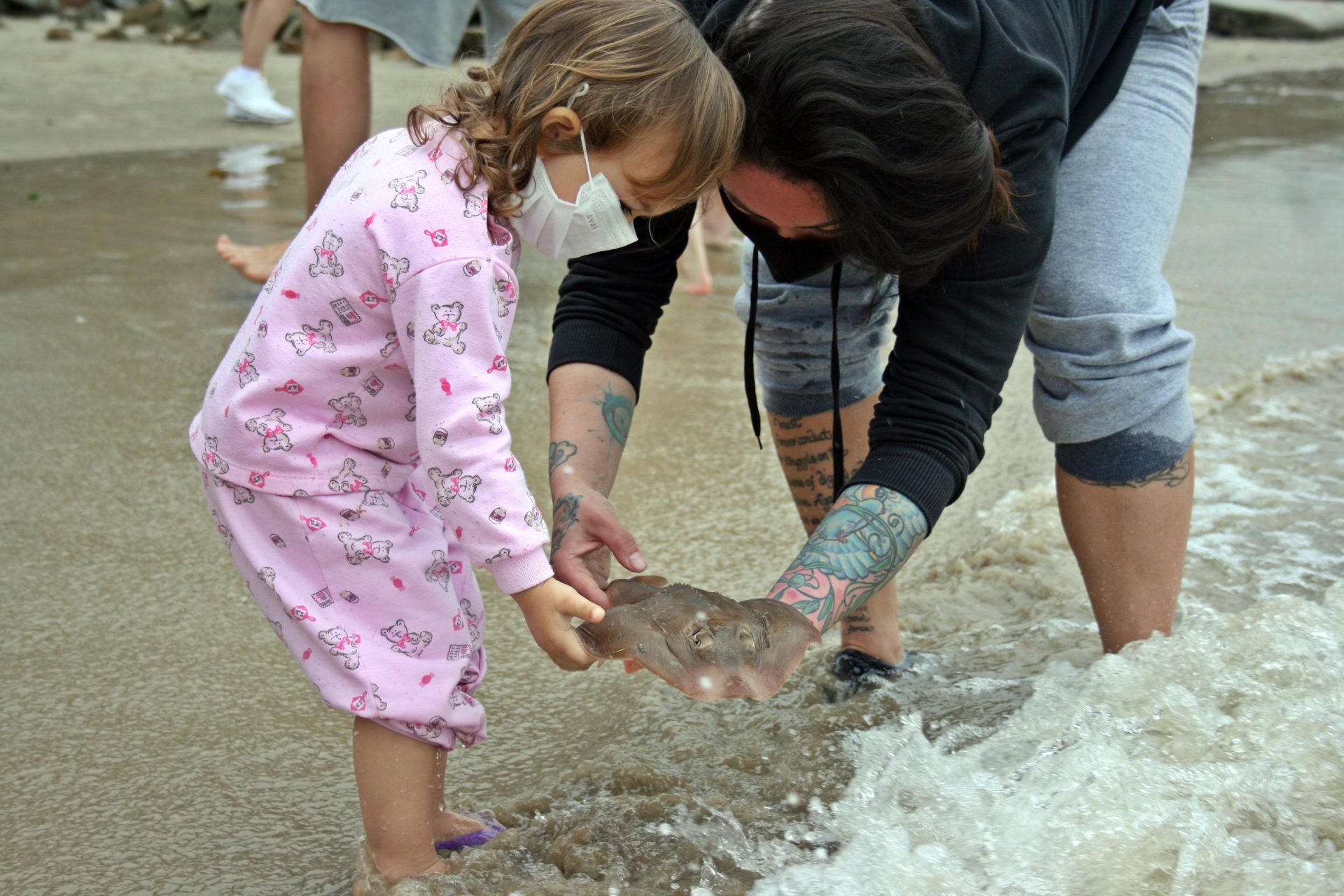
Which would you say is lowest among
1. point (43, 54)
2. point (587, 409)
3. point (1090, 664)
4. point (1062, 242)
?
point (43, 54)

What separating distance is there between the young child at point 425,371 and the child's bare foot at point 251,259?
7.03 ft

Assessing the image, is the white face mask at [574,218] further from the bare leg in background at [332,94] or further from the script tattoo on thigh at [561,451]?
the bare leg in background at [332,94]

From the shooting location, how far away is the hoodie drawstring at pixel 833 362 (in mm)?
1948

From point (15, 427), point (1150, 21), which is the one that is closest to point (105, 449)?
point (15, 427)

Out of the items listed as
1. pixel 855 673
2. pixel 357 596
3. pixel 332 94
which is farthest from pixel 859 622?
pixel 332 94

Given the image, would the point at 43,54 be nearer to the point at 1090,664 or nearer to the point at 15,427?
the point at 15,427

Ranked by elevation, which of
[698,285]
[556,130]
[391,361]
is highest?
[556,130]

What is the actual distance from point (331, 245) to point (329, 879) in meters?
0.82

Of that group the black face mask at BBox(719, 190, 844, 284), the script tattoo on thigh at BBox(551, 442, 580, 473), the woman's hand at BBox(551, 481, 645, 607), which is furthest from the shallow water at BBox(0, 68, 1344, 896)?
the black face mask at BBox(719, 190, 844, 284)

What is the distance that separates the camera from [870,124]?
1512 millimetres

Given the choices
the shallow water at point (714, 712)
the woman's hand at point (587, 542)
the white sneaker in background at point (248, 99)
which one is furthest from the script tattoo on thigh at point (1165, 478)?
the white sneaker in background at point (248, 99)

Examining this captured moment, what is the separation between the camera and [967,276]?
172 centimetres

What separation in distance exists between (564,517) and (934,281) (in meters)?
0.61

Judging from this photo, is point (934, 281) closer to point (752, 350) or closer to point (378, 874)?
point (752, 350)
